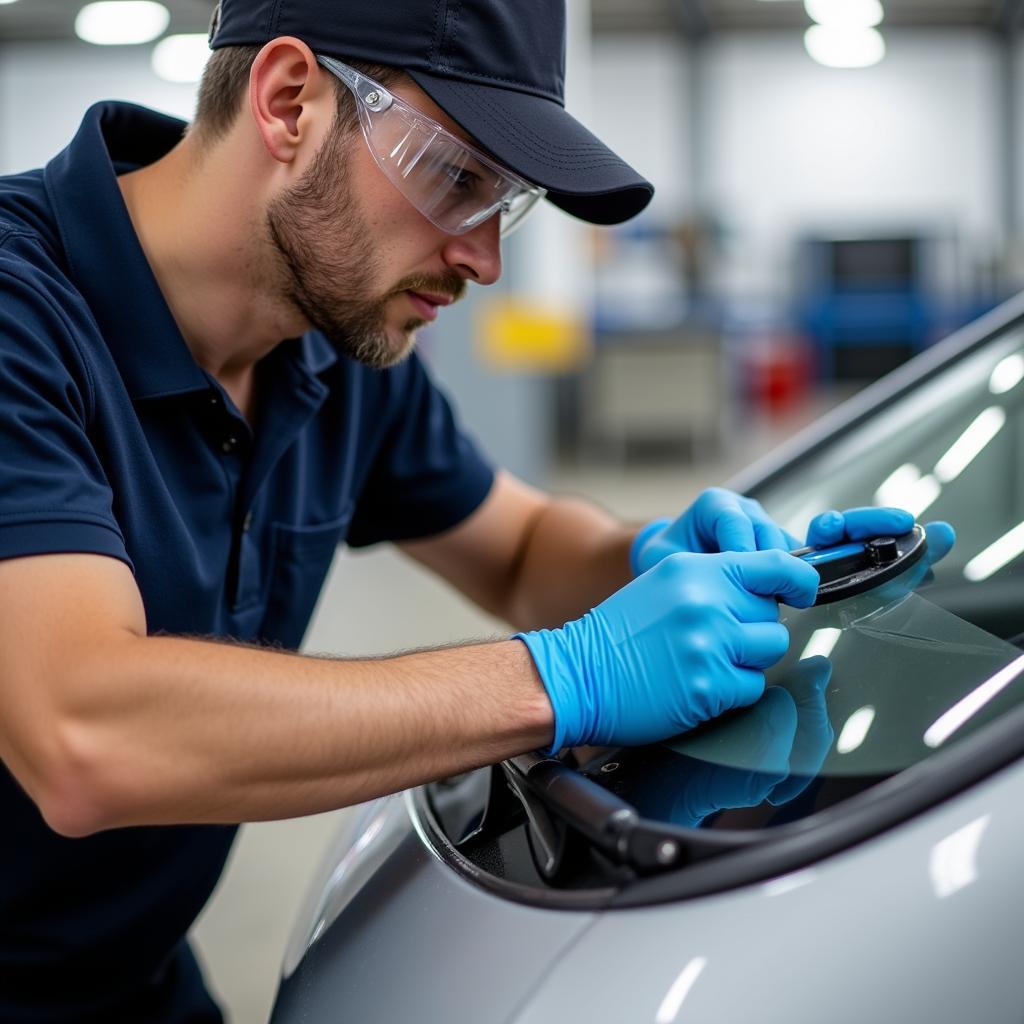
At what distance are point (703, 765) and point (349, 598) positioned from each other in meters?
3.32

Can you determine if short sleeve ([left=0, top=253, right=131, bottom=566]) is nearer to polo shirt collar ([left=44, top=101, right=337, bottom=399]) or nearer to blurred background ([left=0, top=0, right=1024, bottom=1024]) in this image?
polo shirt collar ([left=44, top=101, right=337, bottom=399])

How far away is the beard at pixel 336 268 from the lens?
1076 millimetres

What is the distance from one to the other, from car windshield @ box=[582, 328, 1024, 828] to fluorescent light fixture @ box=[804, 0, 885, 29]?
8849 millimetres

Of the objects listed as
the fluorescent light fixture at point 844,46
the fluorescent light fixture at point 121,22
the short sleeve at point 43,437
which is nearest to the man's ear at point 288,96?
the short sleeve at point 43,437

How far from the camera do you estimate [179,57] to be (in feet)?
35.7

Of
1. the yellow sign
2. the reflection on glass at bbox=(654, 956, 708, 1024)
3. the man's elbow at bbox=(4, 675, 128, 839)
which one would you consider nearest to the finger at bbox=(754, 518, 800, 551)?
the reflection on glass at bbox=(654, 956, 708, 1024)

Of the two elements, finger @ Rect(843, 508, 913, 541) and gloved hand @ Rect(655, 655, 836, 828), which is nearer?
gloved hand @ Rect(655, 655, 836, 828)

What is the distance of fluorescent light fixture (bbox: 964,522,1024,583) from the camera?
3.33ft

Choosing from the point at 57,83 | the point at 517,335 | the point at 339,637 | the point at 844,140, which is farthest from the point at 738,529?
the point at 57,83

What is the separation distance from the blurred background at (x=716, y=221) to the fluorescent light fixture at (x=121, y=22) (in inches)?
1.6

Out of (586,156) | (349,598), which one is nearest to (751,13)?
(349,598)

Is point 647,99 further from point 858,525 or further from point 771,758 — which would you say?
point 771,758

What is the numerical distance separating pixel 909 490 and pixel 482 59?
0.57 m

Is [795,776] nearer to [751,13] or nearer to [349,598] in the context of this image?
[349,598]
